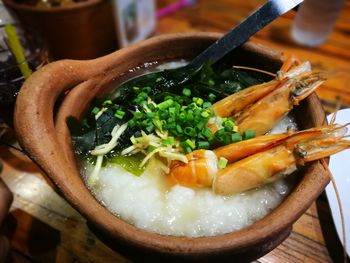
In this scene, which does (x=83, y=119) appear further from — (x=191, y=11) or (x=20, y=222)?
(x=191, y=11)

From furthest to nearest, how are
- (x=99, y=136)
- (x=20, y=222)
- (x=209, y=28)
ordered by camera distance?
1. (x=209, y=28)
2. (x=20, y=222)
3. (x=99, y=136)

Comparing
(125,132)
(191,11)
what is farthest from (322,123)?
(191,11)

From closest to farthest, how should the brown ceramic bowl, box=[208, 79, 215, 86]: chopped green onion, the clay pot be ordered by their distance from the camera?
1. the brown ceramic bowl
2. box=[208, 79, 215, 86]: chopped green onion
3. the clay pot

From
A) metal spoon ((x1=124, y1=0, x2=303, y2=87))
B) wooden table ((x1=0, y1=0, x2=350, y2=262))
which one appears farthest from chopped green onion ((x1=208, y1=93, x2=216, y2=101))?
wooden table ((x1=0, y1=0, x2=350, y2=262))

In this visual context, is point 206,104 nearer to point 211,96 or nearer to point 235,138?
point 211,96

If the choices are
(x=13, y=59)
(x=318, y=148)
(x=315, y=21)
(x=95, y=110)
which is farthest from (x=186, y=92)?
(x=315, y=21)

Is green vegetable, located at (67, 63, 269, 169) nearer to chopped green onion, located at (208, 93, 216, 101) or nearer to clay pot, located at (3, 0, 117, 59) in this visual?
chopped green onion, located at (208, 93, 216, 101)
